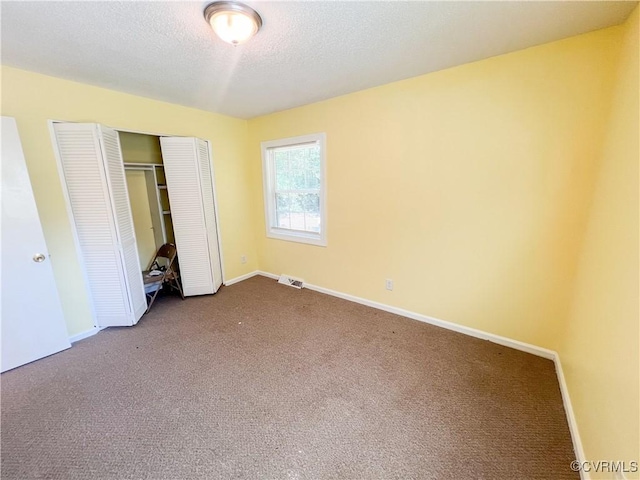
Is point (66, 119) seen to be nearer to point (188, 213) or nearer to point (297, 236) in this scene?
point (188, 213)

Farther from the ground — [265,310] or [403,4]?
[403,4]

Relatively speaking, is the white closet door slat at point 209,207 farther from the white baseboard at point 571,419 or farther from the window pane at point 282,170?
the white baseboard at point 571,419

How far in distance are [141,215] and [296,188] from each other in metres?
2.08

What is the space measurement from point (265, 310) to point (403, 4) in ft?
9.34

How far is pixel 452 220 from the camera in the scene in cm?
230

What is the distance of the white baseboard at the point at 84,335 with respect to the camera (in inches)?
94.2

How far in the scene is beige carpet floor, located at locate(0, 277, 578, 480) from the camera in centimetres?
132

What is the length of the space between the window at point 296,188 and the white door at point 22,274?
234 cm

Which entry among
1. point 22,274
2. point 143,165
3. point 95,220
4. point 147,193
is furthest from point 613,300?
point 147,193

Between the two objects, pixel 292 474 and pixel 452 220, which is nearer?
pixel 292 474

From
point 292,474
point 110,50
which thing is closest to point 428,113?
point 110,50

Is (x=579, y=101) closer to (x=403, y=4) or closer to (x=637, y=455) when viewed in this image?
(x=403, y=4)

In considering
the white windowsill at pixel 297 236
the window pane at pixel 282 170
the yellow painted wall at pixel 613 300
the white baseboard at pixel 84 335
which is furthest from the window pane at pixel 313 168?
the white baseboard at pixel 84 335

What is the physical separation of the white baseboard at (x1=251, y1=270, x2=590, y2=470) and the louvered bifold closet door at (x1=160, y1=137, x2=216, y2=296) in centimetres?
142
